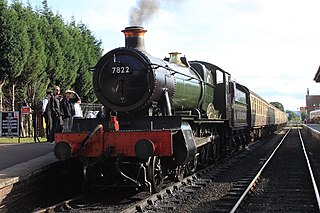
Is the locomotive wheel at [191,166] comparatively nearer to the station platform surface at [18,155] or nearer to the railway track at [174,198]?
the railway track at [174,198]

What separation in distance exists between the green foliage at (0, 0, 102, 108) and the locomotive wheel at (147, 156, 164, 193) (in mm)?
18081

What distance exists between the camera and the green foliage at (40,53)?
2414 centimetres

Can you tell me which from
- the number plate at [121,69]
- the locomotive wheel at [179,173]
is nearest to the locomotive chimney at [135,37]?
the number plate at [121,69]

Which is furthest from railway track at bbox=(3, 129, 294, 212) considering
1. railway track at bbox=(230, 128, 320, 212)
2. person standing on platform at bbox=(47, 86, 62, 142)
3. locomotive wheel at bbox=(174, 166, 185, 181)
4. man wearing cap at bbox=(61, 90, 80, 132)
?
person standing on platform at bbox=(47, 86, 62, 142)

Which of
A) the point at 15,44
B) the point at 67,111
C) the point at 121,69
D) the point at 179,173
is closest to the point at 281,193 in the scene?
the point at 179,173

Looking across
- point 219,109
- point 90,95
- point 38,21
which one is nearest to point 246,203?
point 219,109

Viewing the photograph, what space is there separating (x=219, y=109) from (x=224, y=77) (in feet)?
3.51

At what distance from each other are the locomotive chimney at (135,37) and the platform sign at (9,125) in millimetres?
7771

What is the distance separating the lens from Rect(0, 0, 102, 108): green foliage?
2414cm

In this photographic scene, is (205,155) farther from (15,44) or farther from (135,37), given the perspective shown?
(15,44)

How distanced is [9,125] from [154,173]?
348 inches

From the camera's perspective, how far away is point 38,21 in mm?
28281

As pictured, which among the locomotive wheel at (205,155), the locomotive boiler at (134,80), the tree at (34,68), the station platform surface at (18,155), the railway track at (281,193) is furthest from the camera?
the tree at (34,68)

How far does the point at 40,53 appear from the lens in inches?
1043
